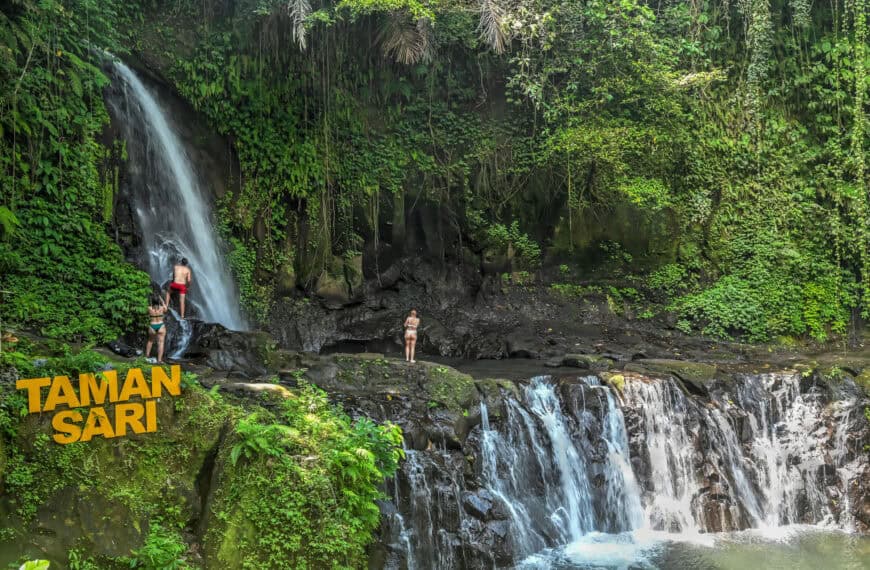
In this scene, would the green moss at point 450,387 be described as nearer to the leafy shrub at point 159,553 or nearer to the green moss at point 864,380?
the leafy shrub at point 159,553

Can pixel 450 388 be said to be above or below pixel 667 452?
above

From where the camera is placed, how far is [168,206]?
12.6m

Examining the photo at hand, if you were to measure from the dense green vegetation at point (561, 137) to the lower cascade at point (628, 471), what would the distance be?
4.13m

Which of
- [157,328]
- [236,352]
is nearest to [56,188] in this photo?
[157,328]

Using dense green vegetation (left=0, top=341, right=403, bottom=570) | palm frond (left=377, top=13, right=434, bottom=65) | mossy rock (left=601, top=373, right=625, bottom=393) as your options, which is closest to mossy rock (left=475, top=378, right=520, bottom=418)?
mossy rock (left=601, top=373, right=625, bottom=393)

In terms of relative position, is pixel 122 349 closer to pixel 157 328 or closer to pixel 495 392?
pixel 157 328

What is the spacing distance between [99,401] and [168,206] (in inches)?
257

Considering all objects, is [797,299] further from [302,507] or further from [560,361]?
[302,507]

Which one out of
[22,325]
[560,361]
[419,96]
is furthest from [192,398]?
[419,96]

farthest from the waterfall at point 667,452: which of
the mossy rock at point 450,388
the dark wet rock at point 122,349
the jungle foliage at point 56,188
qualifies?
the jungle foliage at point 56,188

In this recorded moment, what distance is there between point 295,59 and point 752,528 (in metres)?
11.8

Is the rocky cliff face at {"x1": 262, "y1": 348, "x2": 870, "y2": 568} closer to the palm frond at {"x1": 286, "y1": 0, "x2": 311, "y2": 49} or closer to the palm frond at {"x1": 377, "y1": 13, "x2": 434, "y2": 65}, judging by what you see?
the palm frond at {"x1": 286, "y1": 0, "x2": 311, "y2": 49}

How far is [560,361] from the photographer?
12.9 meters

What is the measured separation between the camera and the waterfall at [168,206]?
12.1 m
